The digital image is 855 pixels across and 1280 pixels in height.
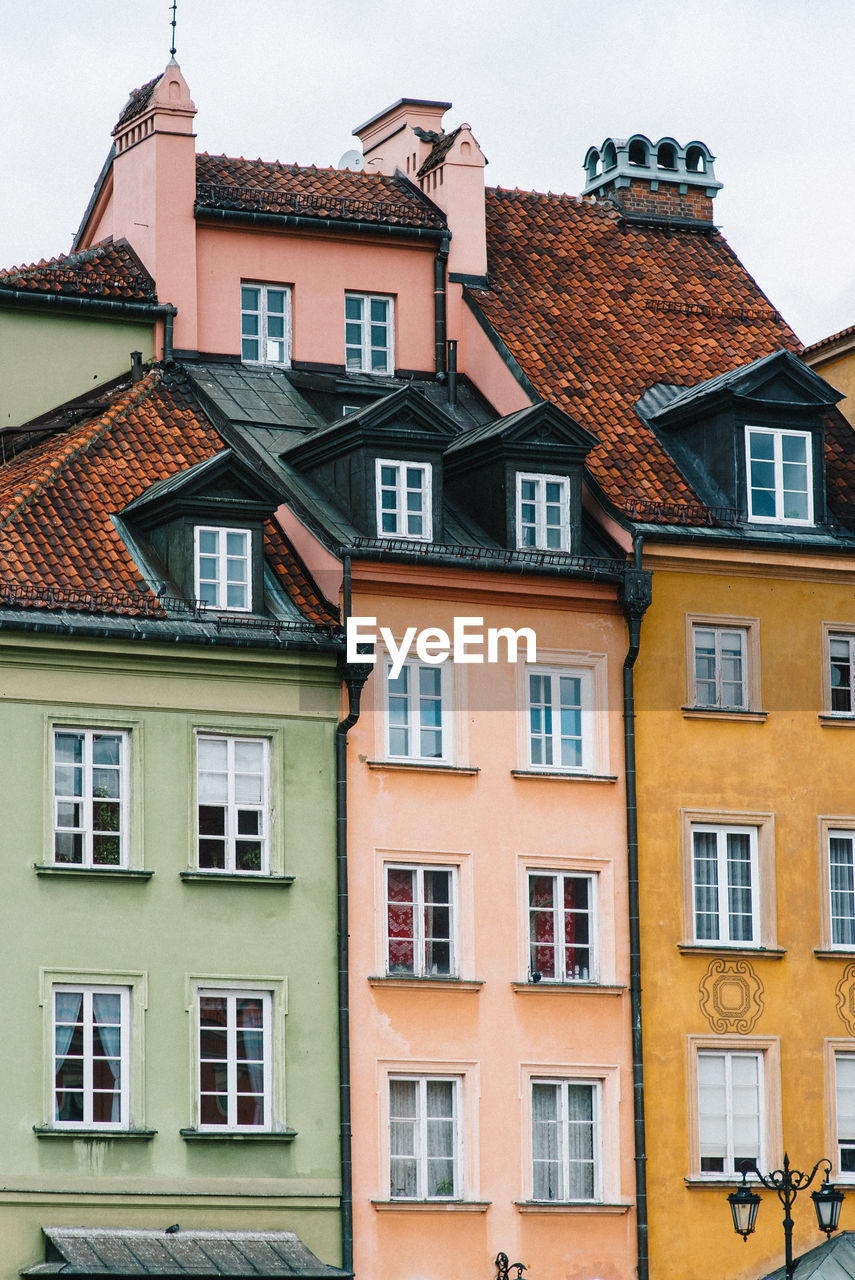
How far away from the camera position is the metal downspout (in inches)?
2019

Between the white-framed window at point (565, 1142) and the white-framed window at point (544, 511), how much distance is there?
27.1 feet

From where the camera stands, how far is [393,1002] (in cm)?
4422

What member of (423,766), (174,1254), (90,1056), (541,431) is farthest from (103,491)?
(174,1254)

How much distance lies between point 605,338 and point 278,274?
5.71m

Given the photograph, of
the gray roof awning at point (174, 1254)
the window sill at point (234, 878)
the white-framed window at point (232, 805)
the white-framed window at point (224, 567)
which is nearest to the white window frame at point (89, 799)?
the window sill at point (234, 878)

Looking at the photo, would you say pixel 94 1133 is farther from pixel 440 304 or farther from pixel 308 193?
pixel 308 193

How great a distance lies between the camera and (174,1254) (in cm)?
4125

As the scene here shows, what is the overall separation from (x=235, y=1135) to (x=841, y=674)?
12.5m

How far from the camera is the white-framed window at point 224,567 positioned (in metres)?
44.6

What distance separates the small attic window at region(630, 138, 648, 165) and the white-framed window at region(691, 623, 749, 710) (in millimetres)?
12057

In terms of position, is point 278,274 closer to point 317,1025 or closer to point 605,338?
point 605,338

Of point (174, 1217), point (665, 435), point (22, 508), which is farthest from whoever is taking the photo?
point (665, 435)

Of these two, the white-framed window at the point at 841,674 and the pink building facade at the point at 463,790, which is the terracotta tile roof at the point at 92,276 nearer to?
the pink building facade at the point at 463,790

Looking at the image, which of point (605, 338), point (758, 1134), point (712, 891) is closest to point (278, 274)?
point (605, 338)
